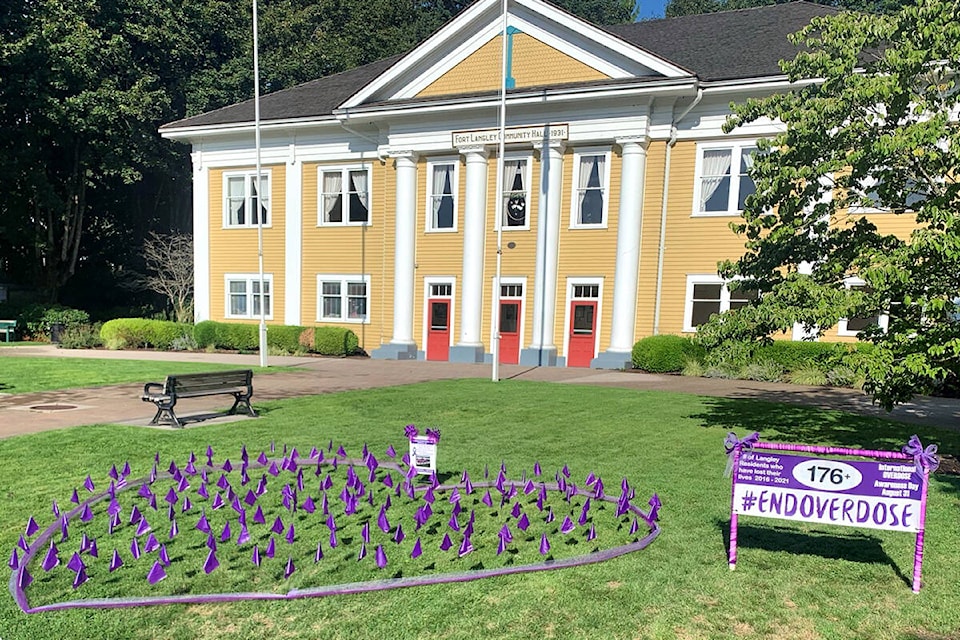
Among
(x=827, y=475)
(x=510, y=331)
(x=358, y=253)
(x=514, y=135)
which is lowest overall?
(x=510, y=331)

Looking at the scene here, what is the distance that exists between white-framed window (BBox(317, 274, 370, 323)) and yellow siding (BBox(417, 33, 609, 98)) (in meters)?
7.82

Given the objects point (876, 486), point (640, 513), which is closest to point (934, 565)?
point (876, 486)

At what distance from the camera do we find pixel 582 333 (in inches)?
836

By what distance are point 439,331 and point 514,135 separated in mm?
7497

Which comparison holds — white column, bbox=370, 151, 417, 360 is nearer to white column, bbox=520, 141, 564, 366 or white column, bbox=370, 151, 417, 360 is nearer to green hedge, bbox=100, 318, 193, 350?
white column, bbox=520, 141, 564, 366

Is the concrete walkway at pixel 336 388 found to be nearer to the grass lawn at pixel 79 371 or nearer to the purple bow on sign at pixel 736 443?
the grass lawn at pixel 79 371

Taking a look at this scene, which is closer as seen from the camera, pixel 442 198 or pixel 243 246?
pixel 442 198

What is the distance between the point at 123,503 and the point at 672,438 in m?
7.04

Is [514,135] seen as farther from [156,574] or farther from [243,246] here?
[156,574]

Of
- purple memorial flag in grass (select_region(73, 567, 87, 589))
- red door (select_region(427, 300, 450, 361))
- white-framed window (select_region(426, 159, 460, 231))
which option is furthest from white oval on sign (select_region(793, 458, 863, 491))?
white-framed window (select_region(426, 159, 460, 231))

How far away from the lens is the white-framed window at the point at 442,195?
22500 mm

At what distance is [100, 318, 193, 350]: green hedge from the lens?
2500 cm

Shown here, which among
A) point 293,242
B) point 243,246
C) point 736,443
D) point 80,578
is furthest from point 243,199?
point 736,443

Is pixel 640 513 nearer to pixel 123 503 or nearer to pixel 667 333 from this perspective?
pixel 123 503
